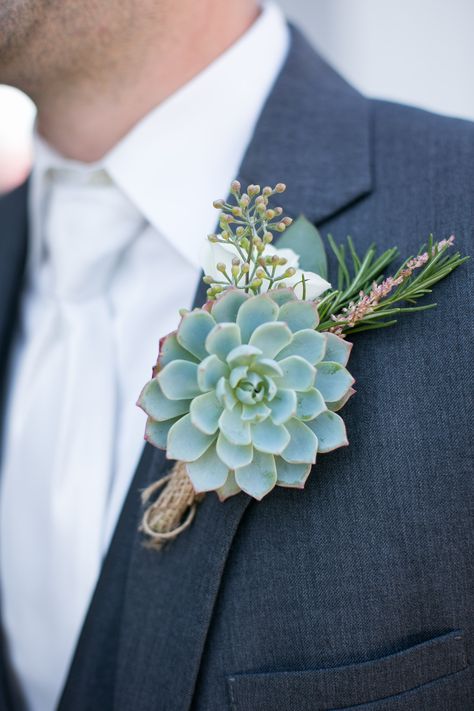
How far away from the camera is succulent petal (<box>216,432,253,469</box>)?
0.68 metres

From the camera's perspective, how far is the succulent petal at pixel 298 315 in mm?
701

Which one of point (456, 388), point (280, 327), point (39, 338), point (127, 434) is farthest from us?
point (39, 338)

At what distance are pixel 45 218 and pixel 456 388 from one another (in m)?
0.86

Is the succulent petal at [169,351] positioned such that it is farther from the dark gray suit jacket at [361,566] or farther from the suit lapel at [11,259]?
the suit lapel at [11,259]

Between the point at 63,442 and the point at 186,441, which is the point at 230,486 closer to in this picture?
the point at 186,441

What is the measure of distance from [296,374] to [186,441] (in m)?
0.13

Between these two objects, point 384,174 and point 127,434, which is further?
point 127,434

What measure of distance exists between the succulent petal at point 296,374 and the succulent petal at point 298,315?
47 mm

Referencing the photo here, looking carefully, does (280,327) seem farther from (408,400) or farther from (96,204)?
(96,204)

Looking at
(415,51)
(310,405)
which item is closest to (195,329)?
(310,405)

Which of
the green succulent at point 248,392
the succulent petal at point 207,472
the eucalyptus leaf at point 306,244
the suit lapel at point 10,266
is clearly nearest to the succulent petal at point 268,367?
the green succulent at point 248,392

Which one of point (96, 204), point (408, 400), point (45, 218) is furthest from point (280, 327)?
point (45, 218)

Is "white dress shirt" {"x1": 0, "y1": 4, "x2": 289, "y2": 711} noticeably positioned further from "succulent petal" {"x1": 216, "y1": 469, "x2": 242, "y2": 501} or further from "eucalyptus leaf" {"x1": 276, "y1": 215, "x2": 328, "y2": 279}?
"succulent petal" {"x1": 216, "y1": 469, "x2": 242, "y2": 501}

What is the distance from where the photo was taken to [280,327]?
0.66 meters
